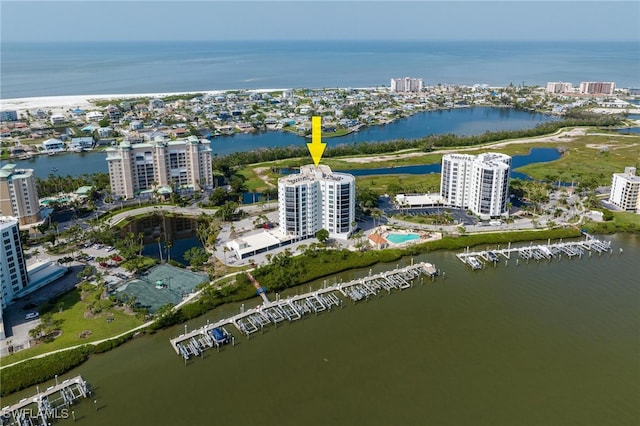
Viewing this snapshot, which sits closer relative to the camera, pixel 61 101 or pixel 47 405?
pixel 47 405

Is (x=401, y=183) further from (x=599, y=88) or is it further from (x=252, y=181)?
(x=599, y=88)

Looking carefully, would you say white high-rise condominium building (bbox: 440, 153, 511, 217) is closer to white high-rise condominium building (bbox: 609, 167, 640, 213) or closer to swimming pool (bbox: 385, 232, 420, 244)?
swimming pool (bbox: 385, 232, 420, 244)

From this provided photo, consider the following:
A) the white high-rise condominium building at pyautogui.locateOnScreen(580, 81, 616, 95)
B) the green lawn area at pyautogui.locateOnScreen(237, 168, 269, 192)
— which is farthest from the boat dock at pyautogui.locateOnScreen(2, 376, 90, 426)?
the white high-rise condominium building at pyautogui.locateOnScreen(580, 81, 616, 95)

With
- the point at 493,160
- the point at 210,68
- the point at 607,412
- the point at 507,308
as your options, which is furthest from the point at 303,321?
the point at 210,68

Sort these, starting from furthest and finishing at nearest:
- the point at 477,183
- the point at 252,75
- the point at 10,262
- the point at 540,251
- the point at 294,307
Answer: the point at 252,75 < the point at 477,183 < the point at 540,251 < the point at 294,307 < the point at 10,262

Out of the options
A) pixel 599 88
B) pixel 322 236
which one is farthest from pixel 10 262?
pixel 599 88
